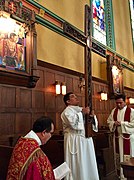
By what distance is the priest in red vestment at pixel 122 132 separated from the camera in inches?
181

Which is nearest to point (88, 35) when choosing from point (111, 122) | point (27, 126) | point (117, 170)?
point (111, 122)

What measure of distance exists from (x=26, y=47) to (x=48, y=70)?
3.74ft

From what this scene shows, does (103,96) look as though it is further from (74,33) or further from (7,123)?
(7,123)

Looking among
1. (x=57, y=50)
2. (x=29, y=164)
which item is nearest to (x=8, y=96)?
(x=57, y=50)

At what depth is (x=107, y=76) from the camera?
845cm

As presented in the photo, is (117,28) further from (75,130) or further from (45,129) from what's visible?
(45,129)

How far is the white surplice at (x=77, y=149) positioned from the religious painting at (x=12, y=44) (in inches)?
60.2

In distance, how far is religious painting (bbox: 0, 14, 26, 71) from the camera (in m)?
4.20

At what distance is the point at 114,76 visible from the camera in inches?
340

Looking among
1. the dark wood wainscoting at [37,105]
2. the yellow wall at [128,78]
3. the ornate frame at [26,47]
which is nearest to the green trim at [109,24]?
the yellow wall at [128,78]

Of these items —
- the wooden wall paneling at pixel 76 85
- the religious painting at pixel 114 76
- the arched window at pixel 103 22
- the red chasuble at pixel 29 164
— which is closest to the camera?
the red chasuble at pixel 29 164

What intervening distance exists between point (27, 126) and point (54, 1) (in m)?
3.63

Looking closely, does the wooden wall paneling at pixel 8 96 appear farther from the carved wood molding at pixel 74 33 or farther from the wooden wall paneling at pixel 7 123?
the carved wood molding at pixel 74 33

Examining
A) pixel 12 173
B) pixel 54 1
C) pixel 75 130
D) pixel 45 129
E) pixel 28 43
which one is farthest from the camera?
pixel 54 1
